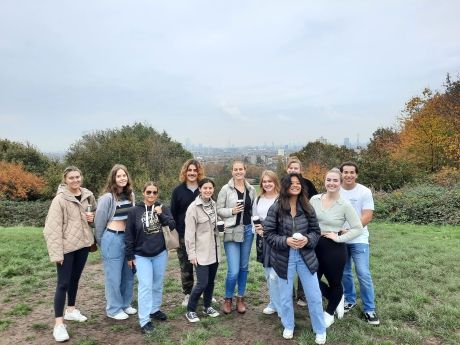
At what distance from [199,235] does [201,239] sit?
6 cm

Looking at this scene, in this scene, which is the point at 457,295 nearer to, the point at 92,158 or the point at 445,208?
the point at 445,208

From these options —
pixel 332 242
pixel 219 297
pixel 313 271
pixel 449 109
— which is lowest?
pixel 219 297

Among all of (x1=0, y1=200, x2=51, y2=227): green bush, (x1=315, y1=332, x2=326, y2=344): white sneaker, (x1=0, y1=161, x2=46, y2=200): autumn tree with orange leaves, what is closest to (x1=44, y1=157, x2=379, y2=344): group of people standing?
(x1=315, y1=332, x2=326, y2=344): white sneaker

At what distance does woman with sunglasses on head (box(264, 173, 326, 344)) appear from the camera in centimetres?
405

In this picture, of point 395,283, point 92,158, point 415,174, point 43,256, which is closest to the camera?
point 395,283

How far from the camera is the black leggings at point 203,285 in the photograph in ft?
15.2

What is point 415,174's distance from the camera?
67.2ft

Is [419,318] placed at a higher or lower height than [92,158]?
lower

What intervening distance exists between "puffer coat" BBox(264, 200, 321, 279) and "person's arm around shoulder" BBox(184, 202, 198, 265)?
98cm

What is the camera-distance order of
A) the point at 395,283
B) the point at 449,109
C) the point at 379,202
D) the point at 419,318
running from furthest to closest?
the point at 449,109 < the point at 379,202 < the point at 395,283 < the point at 419,318

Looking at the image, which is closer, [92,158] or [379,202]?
[379,202]

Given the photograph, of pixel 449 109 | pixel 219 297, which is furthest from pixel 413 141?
pixel 219 297

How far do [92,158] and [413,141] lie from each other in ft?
76.8

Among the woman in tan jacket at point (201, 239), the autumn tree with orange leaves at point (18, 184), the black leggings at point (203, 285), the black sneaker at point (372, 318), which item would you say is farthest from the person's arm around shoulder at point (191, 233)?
the autumn tree with orange leaves at point (18, 184)
